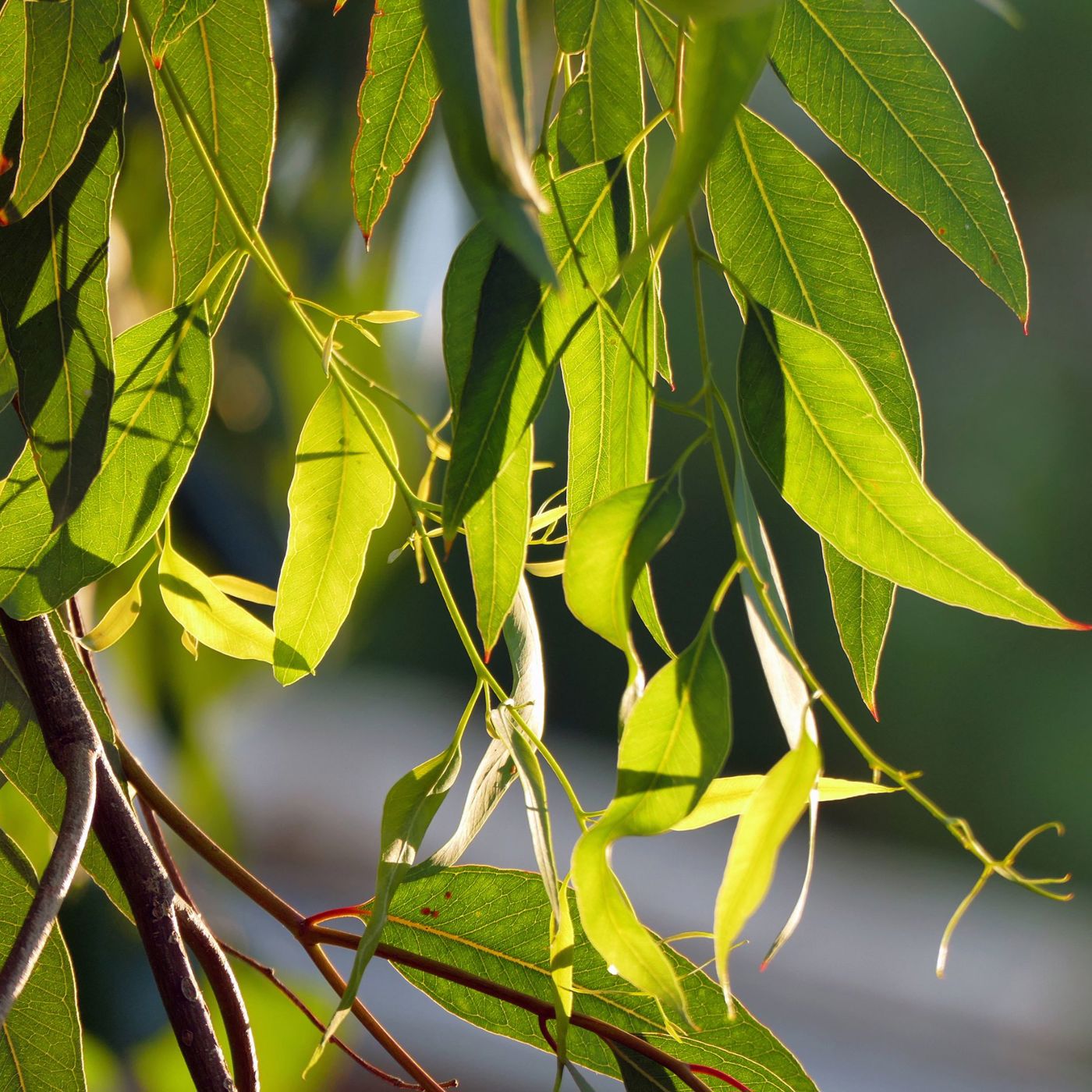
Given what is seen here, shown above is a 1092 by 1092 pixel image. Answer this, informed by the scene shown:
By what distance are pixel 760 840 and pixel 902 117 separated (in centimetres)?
20

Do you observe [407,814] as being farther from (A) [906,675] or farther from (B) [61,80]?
(A) [906,675]

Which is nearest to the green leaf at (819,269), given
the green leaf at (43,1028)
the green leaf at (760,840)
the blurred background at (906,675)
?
the green leaf at (760,840)

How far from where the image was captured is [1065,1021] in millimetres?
2475

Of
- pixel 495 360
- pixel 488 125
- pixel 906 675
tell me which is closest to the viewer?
pixel 488 125

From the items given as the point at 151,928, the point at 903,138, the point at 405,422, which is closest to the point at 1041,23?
the point at 405,422

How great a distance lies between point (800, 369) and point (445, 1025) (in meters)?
2.02

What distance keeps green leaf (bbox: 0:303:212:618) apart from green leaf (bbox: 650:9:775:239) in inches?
7.0

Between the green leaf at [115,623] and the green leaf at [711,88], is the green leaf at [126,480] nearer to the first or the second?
the green leaf at [115,623]

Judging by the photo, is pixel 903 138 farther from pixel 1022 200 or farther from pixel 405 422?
pixel 1022 200

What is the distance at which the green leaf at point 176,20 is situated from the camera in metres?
0.22

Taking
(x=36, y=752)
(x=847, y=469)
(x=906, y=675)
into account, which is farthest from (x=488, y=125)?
(x=906, y=675)

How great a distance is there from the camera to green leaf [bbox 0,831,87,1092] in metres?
0.30

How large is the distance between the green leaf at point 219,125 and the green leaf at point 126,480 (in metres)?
0.02

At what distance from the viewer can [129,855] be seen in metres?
0.25
